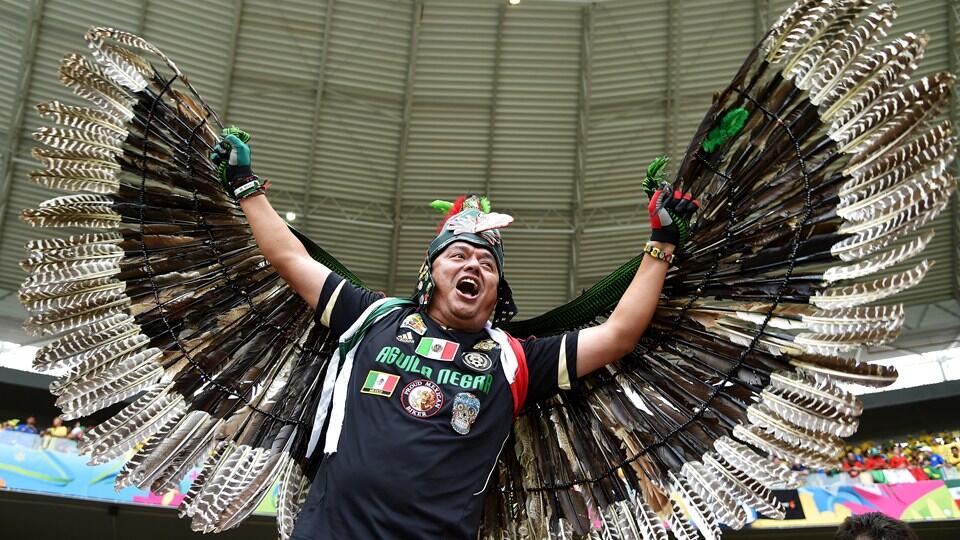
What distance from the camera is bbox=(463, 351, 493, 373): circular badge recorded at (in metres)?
3.15

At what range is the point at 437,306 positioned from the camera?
333 cm

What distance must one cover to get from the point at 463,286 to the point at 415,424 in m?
0.58

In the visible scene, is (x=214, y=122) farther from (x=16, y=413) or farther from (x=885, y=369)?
(x=16, y=413)

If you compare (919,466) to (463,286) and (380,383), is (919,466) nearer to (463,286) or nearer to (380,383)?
(463,286)

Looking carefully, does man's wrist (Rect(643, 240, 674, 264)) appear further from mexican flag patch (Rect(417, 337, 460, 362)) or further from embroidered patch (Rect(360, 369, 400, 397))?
embroidered patch (Rect(360, 369, 400, 397))

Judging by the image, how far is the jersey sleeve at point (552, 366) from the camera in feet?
10.7

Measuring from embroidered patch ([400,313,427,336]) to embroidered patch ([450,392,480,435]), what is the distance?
314 millimetres

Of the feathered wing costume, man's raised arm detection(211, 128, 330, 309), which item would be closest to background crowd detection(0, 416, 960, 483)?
the feathered wing costume

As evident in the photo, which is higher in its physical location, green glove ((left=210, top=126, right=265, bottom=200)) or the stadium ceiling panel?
the stadium ceiling panel

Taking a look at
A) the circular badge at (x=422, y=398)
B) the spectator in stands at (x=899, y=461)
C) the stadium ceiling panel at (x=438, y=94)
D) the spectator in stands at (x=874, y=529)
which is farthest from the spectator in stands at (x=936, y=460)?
the circular badge at (x=422, y=398)

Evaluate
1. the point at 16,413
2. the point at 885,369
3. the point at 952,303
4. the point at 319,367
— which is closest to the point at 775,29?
the point at 885,369

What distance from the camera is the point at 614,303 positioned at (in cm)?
350

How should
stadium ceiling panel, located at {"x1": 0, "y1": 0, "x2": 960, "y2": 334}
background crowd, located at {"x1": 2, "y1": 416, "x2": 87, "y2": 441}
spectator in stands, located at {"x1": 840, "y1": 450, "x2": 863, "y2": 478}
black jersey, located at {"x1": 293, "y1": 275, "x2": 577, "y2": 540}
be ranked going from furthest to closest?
stadium ceiling panel, located at {"x1": 0, "y1": 0, "x2": 960, "y2": 334}
spectator in stands, located at {"x1": 840, "y1": 450, "x2": 863, "y2": 478}
background crowd, located at {"x1": 2, "y1": 416, "x2": 87, "y2": 441}
black jersey, located at {"x1": 293, "y1": 275, "x2": 577, "y2": 540}

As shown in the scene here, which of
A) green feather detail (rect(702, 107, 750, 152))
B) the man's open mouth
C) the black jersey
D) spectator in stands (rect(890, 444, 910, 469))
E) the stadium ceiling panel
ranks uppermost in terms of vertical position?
the stadium ceiling panel
